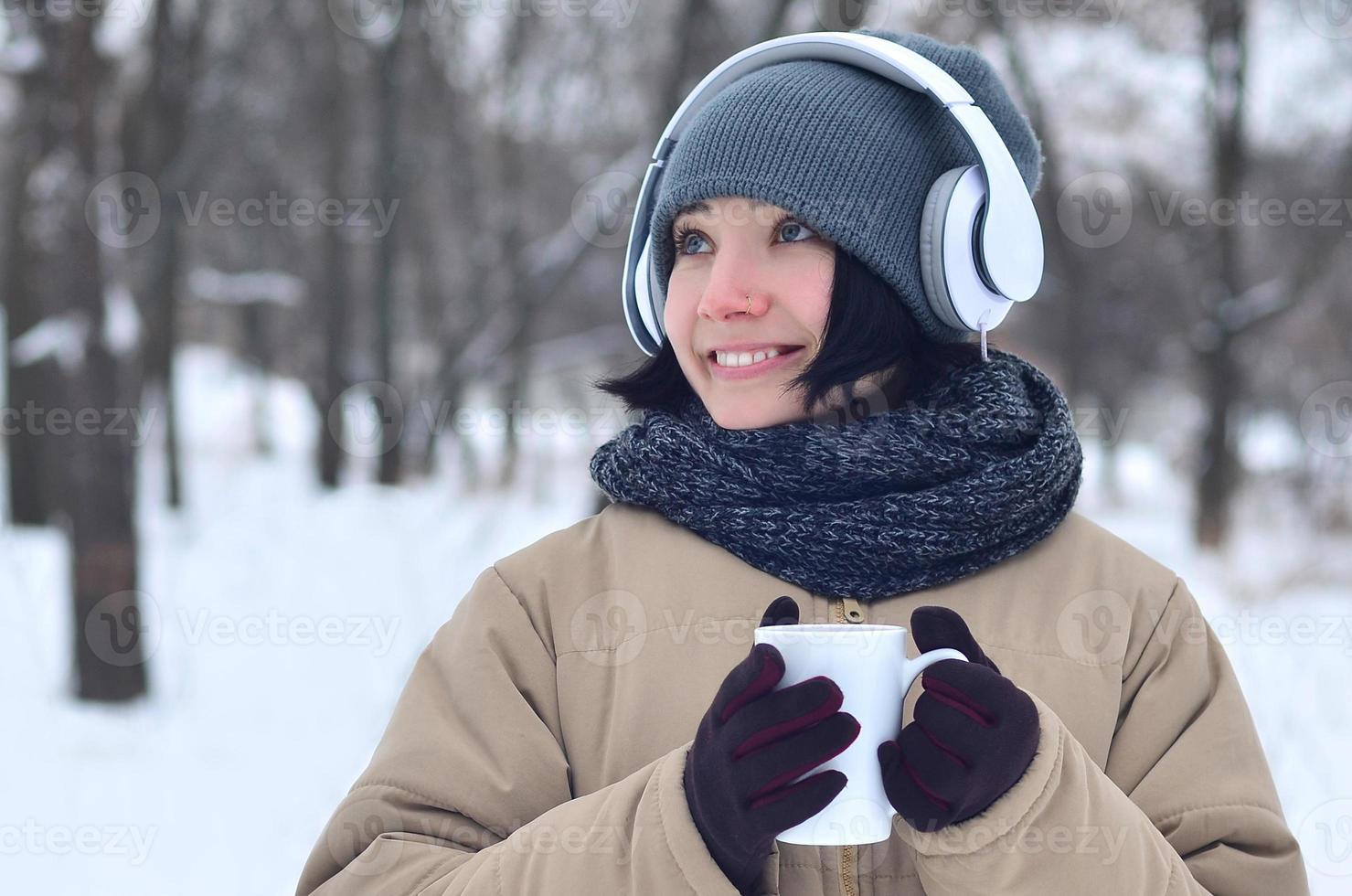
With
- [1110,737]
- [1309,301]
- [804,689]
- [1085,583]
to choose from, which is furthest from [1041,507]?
[1309,301]

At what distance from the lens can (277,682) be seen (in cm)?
567

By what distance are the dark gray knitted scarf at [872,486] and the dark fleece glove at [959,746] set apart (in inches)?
15.0

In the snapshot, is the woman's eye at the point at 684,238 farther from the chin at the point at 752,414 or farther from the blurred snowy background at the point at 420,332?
the blurred snowy background at the point at 420,332

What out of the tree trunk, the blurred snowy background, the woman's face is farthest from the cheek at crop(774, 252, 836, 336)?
the tree trunk

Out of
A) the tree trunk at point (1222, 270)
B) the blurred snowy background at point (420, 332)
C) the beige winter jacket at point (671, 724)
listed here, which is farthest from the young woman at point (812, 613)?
the tree trunk at point (1222, 270)

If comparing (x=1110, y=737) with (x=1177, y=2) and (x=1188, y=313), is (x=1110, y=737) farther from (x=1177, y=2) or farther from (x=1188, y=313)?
(x=1188, y=313)

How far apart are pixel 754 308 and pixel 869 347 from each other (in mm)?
186

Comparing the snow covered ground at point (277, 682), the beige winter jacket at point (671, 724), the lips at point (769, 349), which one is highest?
the lips at point (769, 349)

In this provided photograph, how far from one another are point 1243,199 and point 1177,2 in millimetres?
1775

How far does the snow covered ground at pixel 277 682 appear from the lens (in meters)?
3.80

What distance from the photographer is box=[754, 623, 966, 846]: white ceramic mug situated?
48.1 inches

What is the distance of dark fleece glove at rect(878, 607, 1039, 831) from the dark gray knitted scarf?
0.38m

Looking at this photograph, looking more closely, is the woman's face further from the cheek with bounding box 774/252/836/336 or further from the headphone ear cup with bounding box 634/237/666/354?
the headphone ear cup with bounding box 634/237/666/354

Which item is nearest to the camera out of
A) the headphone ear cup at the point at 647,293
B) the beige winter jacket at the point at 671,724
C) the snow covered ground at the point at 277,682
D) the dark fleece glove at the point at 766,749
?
the dark fleece glove at the point at 766,749
